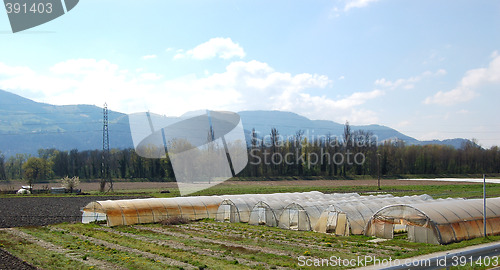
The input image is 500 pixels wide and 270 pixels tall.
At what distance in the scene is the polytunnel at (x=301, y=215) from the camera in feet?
98.5

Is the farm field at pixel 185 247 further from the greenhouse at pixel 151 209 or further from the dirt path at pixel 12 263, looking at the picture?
the greenhouse at pixel 151 209

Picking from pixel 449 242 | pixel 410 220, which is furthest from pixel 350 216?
pixel 449 242

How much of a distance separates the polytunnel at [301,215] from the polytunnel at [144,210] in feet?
28.2

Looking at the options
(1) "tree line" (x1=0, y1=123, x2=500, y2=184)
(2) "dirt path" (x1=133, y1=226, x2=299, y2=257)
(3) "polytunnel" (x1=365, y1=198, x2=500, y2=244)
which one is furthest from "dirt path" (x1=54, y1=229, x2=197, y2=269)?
(1) "tree line" (x1=0, y1=123, x2=500, y2=184)

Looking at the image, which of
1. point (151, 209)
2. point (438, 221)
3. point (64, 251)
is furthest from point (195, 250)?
point (151, 209)

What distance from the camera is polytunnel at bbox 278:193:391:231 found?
3002 cm

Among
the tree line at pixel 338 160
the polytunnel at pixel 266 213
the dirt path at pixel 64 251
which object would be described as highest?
the tree line at pixel 338 160

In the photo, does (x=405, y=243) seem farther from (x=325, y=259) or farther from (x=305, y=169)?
(x=305, y=169)

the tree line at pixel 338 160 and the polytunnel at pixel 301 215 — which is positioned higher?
the tree line at pixel 338 160

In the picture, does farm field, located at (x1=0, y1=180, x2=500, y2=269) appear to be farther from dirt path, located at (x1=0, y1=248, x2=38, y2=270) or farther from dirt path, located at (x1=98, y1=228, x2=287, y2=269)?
dirt path, located at (x1=0, y1=248, x2=38, y2=270)

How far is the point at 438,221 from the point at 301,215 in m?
9.82

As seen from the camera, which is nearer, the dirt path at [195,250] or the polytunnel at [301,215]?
the dirt path at [195,250]

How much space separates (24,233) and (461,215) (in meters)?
27.6

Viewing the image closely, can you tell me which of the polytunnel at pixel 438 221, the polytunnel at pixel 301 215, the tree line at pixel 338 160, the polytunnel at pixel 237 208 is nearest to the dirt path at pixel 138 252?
the polytunnel at pixel 237 208
